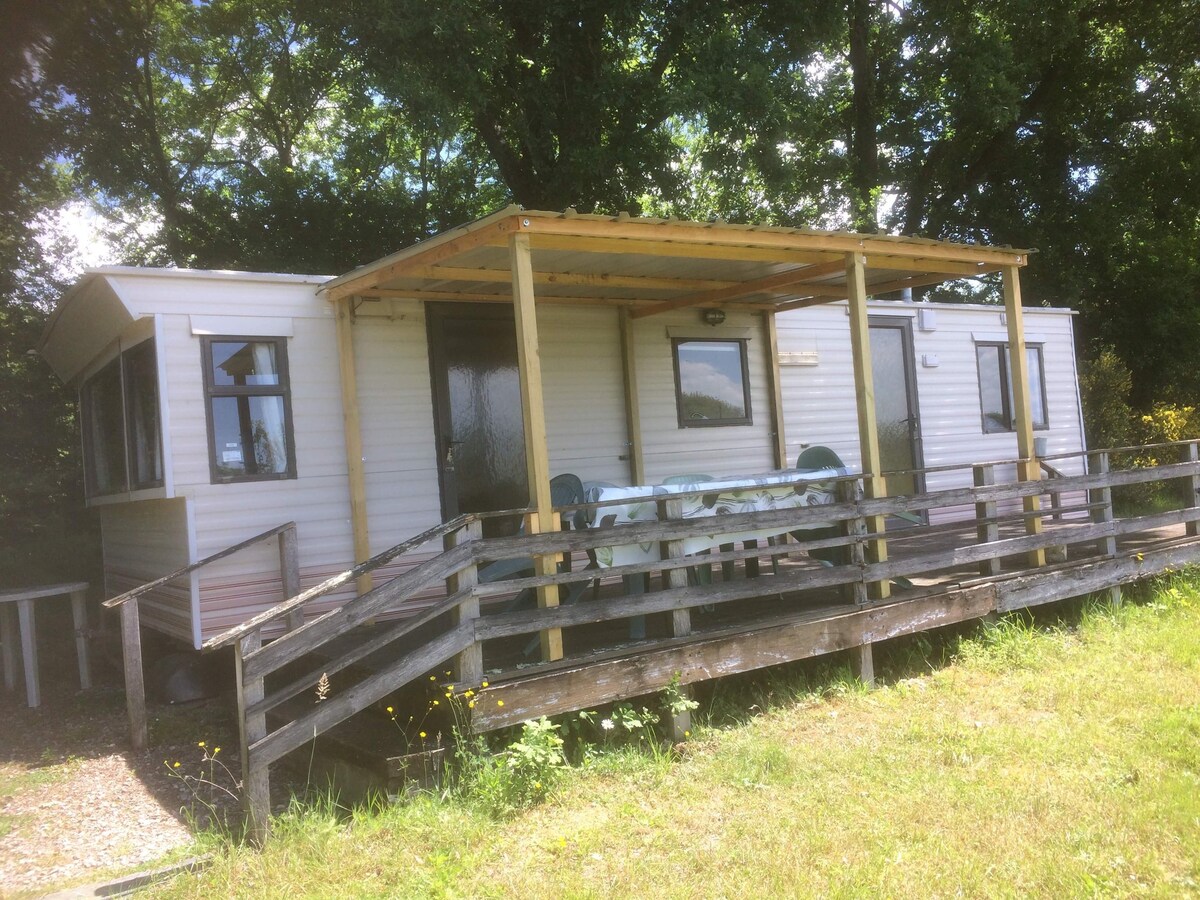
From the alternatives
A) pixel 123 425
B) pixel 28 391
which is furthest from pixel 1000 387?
pixel 28 391

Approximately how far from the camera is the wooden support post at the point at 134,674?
597 cm

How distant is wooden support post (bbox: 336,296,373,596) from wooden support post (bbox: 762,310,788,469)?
160 inches

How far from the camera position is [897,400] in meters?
10.1

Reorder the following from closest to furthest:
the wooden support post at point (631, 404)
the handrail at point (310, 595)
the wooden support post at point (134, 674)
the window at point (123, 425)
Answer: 1. the handrail at point (310, 595)
2. the wooden support post at point (134, 674)
3. the window at point (123, 425)
4. the wooden support post at point (631, 404)

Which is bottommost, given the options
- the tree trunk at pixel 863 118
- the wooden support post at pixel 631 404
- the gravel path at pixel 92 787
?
the gravel path at pixel 92 787

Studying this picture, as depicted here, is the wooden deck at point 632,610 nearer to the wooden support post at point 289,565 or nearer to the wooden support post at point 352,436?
the wooden support post at point 289,565

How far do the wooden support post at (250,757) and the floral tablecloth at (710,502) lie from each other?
76.0 inches

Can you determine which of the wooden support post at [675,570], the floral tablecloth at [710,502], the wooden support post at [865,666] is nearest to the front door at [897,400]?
the floral tablecloth at [710,502]

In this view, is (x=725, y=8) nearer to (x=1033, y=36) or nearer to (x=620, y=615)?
(x=1033, y=36)

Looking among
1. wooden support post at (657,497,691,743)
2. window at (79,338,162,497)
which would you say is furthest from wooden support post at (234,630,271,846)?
window at (79,338,162,497)

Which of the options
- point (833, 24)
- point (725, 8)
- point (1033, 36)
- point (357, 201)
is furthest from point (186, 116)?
point (1033, 36)

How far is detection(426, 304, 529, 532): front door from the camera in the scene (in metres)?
7.28

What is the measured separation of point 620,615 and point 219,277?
138 inches

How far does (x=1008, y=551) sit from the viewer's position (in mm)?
7062
